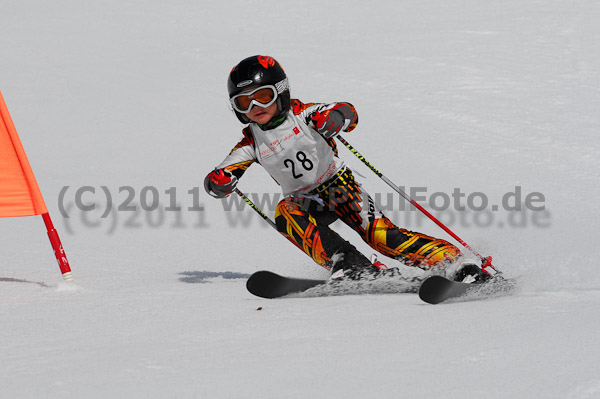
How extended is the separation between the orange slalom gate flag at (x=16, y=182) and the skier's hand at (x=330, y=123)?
5.33ft

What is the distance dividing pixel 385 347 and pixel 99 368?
1015 mm

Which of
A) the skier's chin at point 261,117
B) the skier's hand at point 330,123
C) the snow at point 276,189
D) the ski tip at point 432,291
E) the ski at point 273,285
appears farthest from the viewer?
the skier's chin at point 261,117

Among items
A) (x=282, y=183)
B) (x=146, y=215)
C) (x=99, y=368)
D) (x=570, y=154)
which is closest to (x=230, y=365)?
(x=99, y=368)

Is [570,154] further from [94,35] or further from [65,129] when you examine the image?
[94,35]

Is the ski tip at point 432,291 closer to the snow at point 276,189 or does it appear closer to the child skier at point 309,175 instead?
the snow at point 276,189

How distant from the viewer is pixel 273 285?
165 inches

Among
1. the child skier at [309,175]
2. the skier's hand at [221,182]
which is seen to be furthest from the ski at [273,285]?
the skier's hand at [221,182]

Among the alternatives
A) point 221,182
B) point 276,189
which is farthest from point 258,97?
point 276,189

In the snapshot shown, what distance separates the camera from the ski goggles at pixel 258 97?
438 cm

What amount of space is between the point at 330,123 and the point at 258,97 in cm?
44

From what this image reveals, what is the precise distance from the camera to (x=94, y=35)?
42.8 feet

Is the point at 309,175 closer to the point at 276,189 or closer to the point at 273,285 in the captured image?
the point at 273,285

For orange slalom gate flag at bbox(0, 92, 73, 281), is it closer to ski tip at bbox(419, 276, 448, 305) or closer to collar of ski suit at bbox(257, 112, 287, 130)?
collar of ski suit at bbox(257, 112, 287, 130)

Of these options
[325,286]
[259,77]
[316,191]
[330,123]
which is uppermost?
[259,77]
